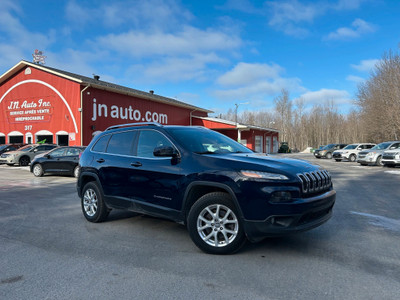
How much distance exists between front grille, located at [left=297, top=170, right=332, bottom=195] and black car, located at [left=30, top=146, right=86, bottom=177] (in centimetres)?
1183

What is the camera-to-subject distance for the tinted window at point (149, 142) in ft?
15.4

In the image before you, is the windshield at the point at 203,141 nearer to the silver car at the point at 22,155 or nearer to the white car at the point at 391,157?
the white car at the point at 391,157

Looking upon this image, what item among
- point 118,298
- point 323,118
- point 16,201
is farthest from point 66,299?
point 323,118

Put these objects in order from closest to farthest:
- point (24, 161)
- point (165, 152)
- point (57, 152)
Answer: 1. point (165, 152)
2. point (57, 152)
3. point (24, 161)

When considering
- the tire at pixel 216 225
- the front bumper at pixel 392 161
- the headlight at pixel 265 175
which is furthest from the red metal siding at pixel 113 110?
the headlight at pixel 265 175

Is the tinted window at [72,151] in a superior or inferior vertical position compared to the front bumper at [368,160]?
superior

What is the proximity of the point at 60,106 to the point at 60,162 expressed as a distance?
11916mm

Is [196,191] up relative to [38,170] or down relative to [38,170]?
up

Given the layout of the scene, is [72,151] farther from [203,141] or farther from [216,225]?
[216,225]

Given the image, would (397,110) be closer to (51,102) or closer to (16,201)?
(51,102)

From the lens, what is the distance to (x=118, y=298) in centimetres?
283

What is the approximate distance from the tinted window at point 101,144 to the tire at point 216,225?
98.9 inches

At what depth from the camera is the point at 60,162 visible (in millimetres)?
13750

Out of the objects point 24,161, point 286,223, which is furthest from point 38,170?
point 286,223
